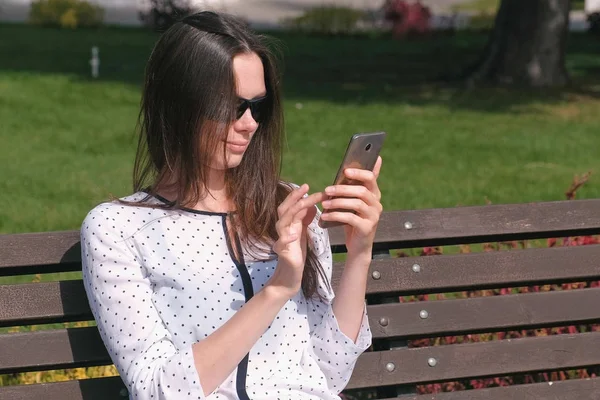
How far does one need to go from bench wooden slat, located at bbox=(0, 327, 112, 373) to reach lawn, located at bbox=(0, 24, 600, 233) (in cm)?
351

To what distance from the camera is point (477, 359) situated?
4.38m

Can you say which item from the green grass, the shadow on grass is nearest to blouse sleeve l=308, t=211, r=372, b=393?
the shadow on grass

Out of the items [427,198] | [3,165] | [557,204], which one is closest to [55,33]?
[3,165]

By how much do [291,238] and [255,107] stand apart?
543 mm

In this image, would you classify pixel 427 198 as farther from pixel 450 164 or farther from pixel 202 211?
pixel 202 211

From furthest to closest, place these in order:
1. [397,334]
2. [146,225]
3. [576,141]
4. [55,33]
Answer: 1. [55,33]
2. [576,141]
3. [397,334]
4. [146,225]

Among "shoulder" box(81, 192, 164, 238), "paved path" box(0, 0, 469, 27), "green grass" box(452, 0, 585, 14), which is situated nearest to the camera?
"shoulder" box(81, 192, 164, 238)

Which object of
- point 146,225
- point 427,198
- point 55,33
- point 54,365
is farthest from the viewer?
point 55,33

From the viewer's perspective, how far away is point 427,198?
382 inches

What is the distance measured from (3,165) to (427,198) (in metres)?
4.12

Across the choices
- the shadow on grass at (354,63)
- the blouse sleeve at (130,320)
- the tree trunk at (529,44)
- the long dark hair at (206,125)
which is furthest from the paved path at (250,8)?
the blouse sleeve at (130,320)

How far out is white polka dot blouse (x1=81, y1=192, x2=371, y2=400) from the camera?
331 centimetres

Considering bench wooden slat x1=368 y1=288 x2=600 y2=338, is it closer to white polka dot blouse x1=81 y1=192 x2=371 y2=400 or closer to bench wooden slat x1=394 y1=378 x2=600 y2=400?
bench wooden slat x1=394 y1=378 x2=600 y2=400

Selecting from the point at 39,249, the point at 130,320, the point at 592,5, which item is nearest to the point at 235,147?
the point at 130,320
